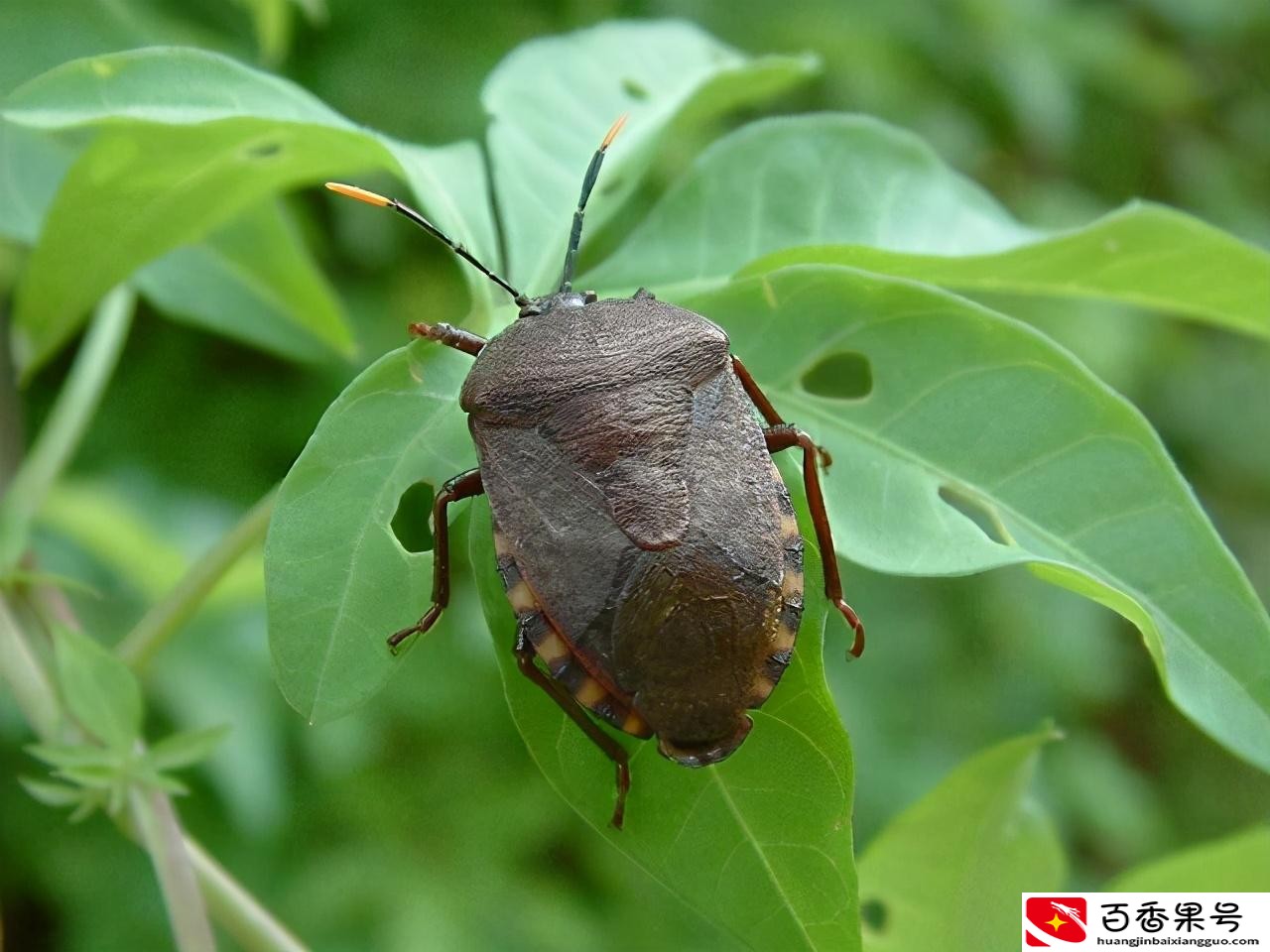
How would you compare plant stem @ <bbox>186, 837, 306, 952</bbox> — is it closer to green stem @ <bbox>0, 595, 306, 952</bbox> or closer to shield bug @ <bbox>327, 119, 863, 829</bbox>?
green stem @ <bbox>0, 595, 306, 952</bbox>

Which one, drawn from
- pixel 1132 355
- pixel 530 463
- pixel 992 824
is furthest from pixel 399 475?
pixel 1132 355

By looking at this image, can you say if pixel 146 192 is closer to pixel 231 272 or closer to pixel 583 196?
pixel 231 272

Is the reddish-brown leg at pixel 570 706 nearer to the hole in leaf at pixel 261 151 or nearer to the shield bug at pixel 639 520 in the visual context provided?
the shield bug at pixel 639 520

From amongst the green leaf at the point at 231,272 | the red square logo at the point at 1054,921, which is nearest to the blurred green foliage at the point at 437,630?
the green leaf at the point at 231,272

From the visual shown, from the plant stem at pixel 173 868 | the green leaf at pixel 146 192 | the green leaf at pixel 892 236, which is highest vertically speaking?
the green leaf at pixel 146 192

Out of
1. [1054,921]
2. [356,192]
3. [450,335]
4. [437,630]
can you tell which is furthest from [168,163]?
[437,630]
